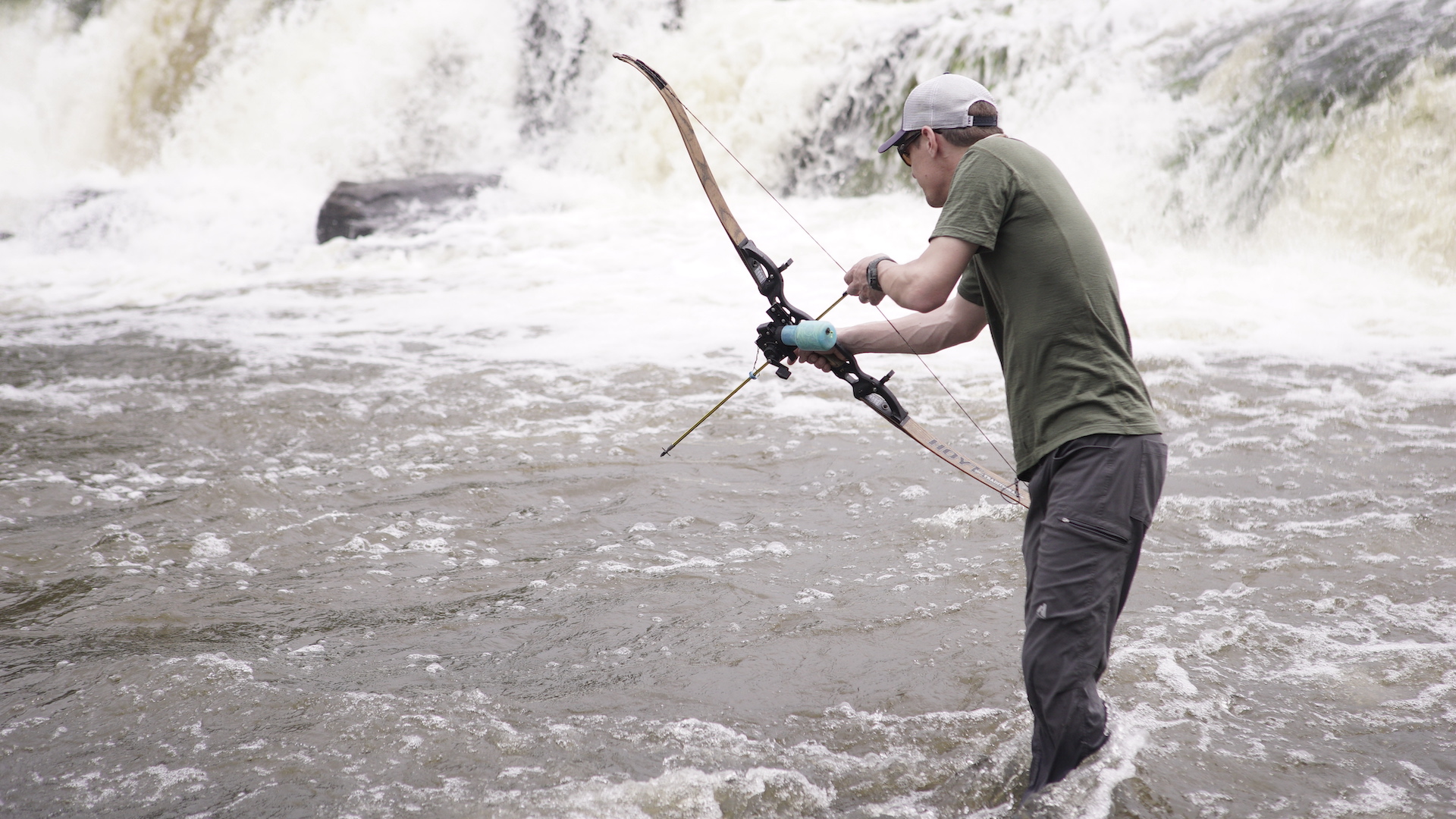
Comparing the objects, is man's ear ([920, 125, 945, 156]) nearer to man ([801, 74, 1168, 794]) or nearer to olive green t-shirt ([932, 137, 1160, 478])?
man ([801, 74, 1168, 794])

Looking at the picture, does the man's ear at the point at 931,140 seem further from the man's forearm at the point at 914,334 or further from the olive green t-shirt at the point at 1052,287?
the man's forearm at the point at 914,334

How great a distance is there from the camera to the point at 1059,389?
8.45 ft

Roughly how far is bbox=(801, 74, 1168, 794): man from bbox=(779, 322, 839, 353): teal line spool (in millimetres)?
403

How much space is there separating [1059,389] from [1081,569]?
16.2 inches

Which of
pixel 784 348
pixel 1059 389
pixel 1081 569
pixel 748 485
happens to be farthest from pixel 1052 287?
pixel 748 485

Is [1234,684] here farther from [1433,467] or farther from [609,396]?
[609,396]

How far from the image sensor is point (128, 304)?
Answer: 12.0 meters

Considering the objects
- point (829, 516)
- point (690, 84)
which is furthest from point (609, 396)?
point (690, 84)

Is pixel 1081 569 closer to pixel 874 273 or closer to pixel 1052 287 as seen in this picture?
pixel 1052 287

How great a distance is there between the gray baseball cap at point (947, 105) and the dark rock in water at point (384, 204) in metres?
13.0

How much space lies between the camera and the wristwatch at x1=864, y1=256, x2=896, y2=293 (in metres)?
2.74

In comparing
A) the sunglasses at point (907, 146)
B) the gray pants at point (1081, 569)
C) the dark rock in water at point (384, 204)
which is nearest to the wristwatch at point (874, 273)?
the sunglasses at point (907, 146)

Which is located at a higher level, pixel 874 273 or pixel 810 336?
pixel 874 273

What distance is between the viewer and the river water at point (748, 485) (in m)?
3.11
